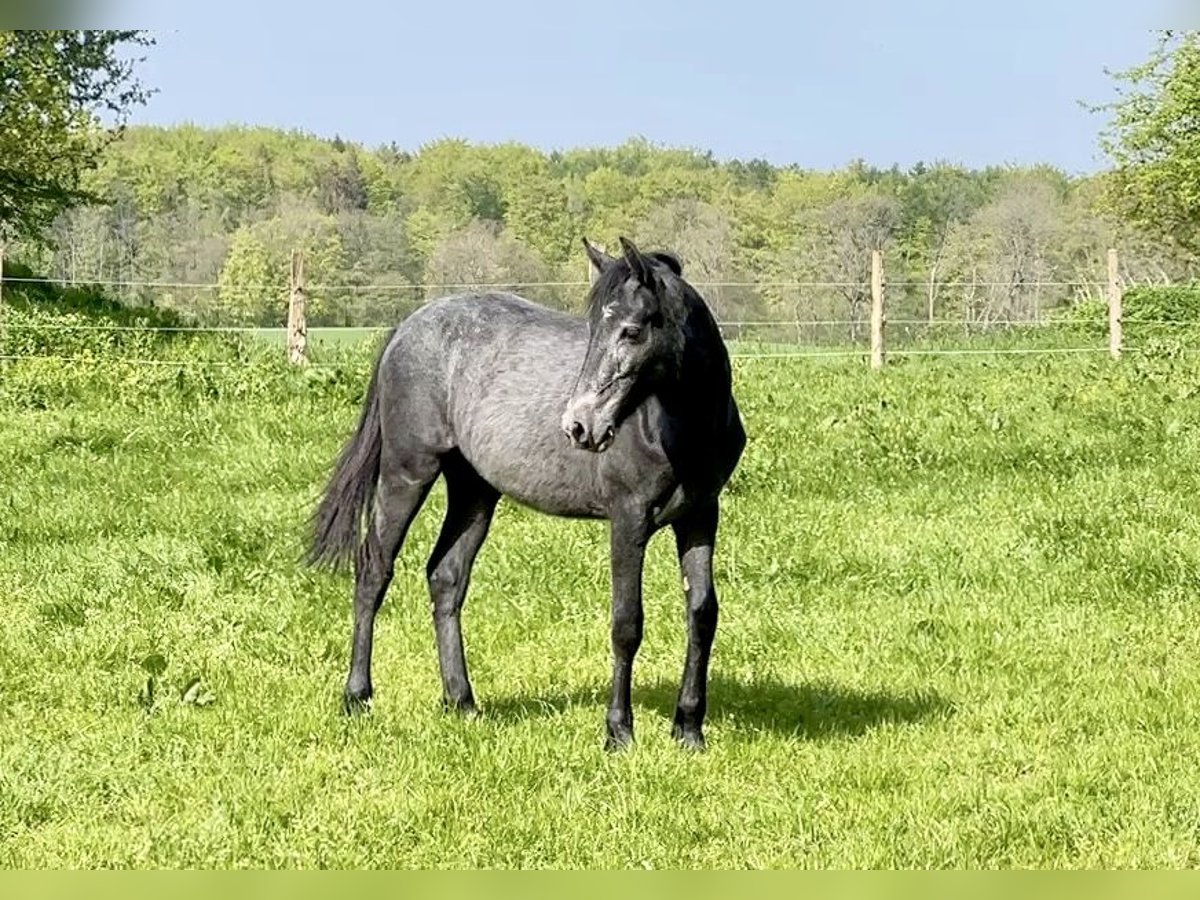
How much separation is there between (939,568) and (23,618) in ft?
16.8

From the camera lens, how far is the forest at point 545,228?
30.8 metres

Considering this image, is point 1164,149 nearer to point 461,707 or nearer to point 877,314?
point 877,314

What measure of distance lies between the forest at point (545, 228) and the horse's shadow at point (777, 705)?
12847 mm

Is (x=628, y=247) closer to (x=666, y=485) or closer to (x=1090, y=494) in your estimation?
(x=666, y=485)

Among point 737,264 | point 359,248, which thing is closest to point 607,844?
point 359,248

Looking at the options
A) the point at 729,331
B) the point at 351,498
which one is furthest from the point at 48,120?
the point at 351,498

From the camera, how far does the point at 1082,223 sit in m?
58.8

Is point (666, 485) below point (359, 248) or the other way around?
below

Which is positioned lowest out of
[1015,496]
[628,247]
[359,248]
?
[1015,496]

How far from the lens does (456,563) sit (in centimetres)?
621

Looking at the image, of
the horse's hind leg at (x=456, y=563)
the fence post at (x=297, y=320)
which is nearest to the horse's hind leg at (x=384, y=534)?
the horse's hind leg at (x=456, y=563)

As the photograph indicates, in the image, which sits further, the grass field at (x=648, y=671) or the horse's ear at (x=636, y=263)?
the horse's ear at (x=636, y=263)

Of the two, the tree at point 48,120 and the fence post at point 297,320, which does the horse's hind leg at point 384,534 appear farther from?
the tree at point 48,120

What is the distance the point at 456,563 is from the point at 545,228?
25194mm
